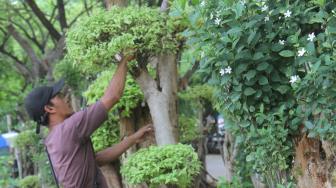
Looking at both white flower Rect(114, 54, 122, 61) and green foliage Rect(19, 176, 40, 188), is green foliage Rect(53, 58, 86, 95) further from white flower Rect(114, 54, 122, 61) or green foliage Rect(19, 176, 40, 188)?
white flower Rect(114, 54, 122, 61)

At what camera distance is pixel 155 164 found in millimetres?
3961

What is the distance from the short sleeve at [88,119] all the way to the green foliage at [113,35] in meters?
0.70

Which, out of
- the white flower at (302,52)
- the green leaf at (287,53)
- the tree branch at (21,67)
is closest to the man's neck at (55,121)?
the green leaf at (287,53)

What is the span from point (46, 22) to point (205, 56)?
862cm

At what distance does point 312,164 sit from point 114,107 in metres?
2.14

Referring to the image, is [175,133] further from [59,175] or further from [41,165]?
[41,165]

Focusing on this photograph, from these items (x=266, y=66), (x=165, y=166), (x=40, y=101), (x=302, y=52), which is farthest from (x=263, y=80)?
(x=40, y=101)

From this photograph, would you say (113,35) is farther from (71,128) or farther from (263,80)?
(263,80)

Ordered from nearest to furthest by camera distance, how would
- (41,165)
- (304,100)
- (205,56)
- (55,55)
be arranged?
(304,100) < (205,56) < (41,165) < (55,55)

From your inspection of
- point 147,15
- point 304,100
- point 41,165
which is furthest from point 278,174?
point 41,165

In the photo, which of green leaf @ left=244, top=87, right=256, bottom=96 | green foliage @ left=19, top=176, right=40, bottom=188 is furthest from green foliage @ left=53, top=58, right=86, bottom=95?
green leaf @ left=244, top=87, right=256, bottom=96

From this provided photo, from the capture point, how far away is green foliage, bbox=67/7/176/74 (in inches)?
155

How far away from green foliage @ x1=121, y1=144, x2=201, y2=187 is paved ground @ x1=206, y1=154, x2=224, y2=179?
9.48 metres

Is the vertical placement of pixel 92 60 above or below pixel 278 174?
above
